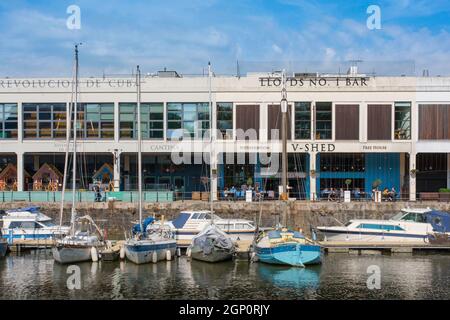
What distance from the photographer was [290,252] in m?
32.2

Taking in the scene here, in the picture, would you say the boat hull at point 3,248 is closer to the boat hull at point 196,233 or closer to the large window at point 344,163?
the boat hull at point 196,233

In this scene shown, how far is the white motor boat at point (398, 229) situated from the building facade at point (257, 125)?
40.7 ft

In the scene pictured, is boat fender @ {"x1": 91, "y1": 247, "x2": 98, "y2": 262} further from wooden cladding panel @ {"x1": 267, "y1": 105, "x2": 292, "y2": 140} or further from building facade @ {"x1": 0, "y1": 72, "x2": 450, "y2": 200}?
wooden cladding panel @ {"x1": 267, "y1": 105, "x2": 292, "y2": 140}

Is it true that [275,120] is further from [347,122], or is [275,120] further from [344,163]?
[344,163]

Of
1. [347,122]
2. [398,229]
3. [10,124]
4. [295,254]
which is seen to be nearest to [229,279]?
[295,254]

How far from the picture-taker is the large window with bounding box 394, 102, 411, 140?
52.0m

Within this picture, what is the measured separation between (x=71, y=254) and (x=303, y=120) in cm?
2600

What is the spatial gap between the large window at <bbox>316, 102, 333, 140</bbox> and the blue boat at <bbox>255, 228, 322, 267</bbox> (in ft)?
68.1

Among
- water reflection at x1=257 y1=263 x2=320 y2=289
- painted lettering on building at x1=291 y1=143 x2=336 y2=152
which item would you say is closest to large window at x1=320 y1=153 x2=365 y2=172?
painted lettering on building at x1=291 y1=143 x2=336 y2=152

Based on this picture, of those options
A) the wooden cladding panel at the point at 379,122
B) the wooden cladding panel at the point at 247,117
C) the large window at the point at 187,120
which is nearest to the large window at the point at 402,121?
the wooden cladding panel at the point at 379,122

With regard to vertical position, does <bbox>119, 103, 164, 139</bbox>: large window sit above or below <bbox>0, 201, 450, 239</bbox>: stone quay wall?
above
